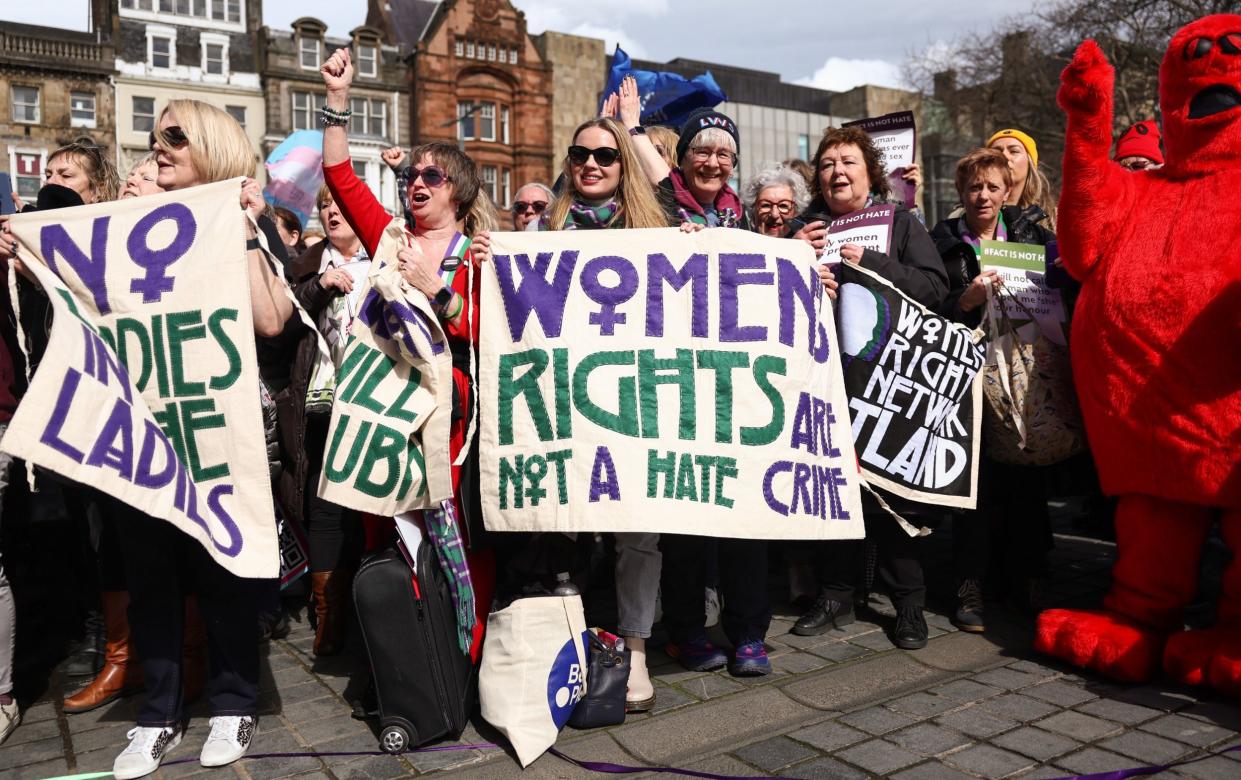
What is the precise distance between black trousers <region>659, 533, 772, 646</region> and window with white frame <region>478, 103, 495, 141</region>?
3444 centimetres

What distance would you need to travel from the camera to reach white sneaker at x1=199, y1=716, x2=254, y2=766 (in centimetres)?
322

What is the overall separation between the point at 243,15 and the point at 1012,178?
36.2 metres

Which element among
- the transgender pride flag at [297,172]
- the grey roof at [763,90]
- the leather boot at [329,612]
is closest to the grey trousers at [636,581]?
the leather boot at [329,612]

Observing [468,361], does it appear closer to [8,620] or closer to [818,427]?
[818,427]

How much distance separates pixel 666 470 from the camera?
11.4 feet

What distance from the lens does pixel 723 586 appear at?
4.04 metres

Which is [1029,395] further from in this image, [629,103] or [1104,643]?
[629,103]

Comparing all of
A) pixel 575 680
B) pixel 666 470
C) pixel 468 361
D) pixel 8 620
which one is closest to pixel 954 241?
pixel 666 470

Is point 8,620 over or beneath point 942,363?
beneath

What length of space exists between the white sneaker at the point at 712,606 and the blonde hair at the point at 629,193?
1792 mm

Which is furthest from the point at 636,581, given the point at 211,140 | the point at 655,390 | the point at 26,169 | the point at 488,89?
the point at 488,89

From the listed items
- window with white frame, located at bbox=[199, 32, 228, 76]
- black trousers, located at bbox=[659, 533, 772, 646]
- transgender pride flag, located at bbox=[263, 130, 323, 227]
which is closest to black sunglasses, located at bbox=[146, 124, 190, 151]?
black trousers, located at bbox=[659, 533, 772, 646]

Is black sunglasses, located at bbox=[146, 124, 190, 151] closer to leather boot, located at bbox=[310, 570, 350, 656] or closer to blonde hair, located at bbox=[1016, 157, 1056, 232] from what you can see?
leather boot, located at bbox=[310, 570, 350, 656]

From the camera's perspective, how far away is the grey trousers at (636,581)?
3664 millimetres
